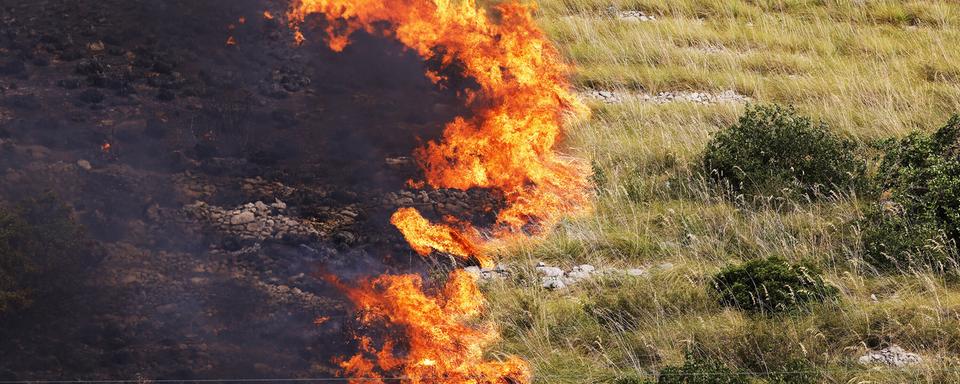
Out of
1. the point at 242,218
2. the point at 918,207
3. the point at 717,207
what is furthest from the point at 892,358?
the point at 242,218

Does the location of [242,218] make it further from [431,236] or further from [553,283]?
[553,283]

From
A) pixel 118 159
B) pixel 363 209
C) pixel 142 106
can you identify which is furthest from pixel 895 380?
pixel 142 106

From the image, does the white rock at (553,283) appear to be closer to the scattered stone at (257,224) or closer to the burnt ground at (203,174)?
the burnt ground at (203,174)

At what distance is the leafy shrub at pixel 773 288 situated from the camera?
898cm

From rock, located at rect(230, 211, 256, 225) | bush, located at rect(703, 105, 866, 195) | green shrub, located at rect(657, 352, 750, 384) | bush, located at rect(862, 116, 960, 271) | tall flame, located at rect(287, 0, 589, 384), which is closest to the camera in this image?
green shrub, located at rect(657, 352, 750, 384)

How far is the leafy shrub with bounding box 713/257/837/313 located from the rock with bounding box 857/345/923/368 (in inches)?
29.2

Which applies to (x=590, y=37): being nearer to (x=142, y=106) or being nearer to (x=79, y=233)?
(x=142, y=106)

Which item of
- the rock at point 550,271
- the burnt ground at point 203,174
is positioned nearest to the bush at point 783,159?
the rock at point 550,271

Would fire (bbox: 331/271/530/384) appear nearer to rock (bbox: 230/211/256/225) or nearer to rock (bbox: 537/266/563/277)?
rock (bbox: 537/266/563/277)

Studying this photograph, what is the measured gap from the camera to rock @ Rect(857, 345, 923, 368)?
27.3 ft

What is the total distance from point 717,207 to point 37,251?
287 inches

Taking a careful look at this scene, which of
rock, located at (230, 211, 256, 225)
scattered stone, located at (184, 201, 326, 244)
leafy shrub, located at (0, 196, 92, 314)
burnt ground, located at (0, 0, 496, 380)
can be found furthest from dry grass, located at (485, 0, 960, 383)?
leafy shrub, located at (0, 196, 92, 314)

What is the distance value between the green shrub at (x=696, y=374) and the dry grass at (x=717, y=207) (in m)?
0.46

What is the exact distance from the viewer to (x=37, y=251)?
9.34 meters
